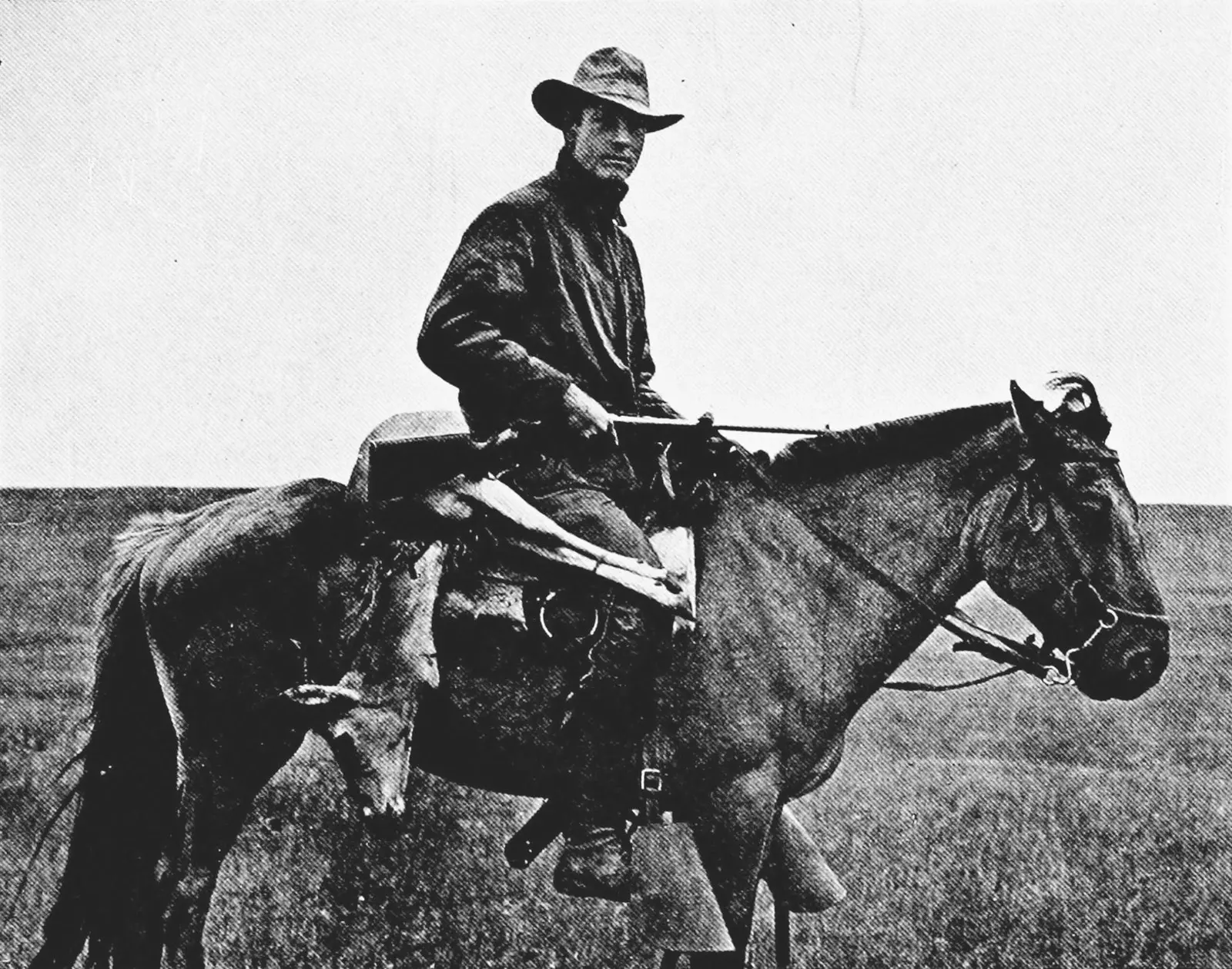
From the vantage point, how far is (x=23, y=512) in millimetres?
8625

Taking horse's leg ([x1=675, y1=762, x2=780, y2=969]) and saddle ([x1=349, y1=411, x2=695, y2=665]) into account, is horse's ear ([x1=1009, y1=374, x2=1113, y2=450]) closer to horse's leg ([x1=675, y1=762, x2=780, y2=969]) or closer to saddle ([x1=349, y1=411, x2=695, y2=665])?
saddle ([x1=349, y1=411, x2=695, y2=665])

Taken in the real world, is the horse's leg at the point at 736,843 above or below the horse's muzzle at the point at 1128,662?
below

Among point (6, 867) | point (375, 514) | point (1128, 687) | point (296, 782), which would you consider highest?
point (375, 514)

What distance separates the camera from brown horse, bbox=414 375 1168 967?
4273 mm

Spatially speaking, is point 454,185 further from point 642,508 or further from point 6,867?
point 6,867

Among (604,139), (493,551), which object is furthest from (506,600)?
(604,139)

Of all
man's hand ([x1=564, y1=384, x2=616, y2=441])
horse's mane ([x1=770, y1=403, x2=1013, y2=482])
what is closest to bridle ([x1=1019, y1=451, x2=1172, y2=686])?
horse's mane ([x1=770, y1=403, x2=1013, y2=482])

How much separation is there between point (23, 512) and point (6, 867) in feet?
8.28

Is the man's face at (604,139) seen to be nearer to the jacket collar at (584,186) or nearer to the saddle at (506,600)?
the jacket collar at (584,186)

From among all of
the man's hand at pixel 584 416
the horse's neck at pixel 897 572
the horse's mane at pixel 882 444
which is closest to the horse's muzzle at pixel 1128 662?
the horse's neck at pixel 897 572

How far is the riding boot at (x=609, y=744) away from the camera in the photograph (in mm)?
4391

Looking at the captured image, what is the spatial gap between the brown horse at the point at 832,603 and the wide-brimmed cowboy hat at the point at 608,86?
138 cm

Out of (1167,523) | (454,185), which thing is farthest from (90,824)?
(1167,523)

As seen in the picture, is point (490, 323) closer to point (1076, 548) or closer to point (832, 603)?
point (832, 603)
